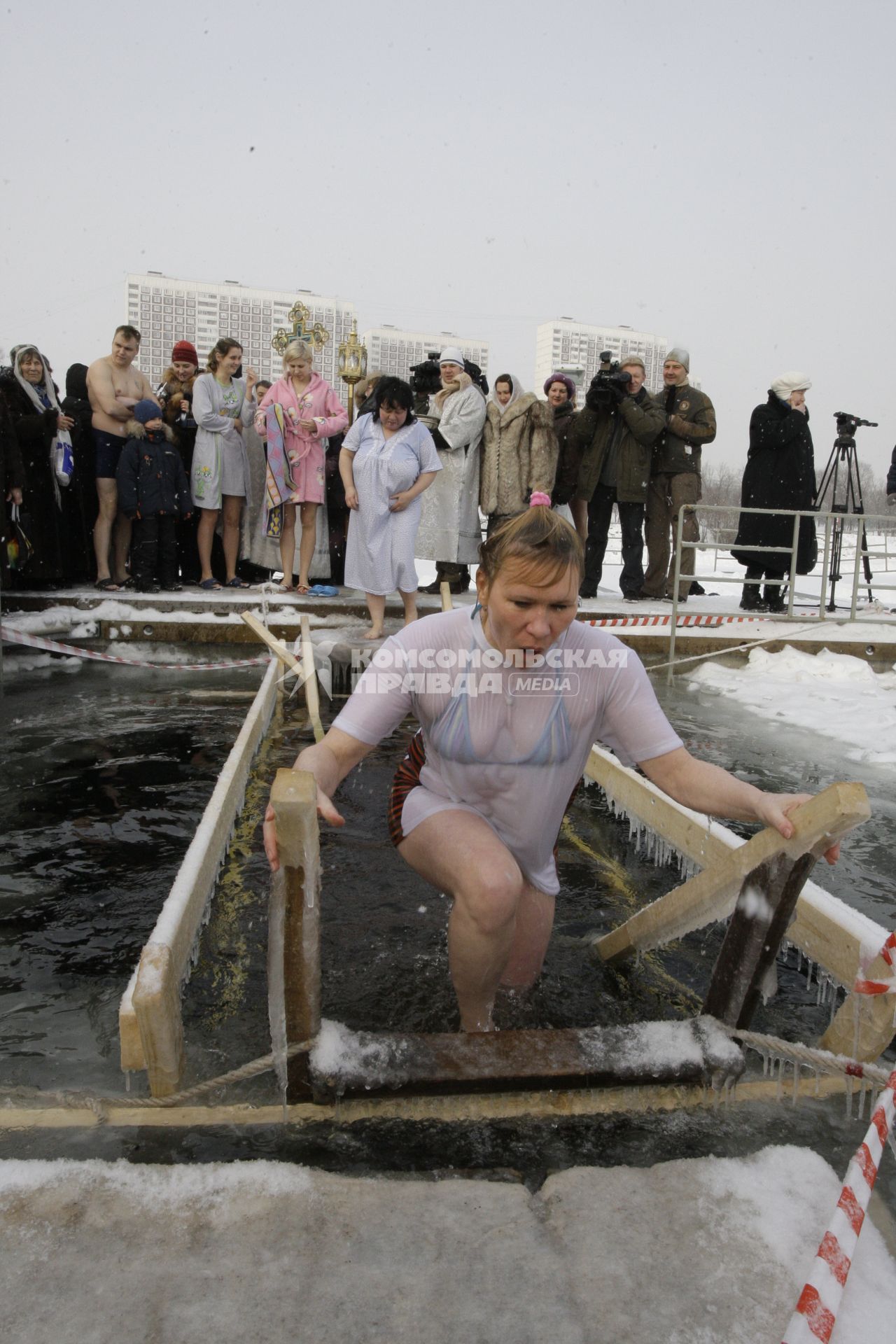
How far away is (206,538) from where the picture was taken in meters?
10.1

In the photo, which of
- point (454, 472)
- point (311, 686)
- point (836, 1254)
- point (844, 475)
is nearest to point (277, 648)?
point (311, 686)

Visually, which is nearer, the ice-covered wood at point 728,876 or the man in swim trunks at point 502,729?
the ice-covered wood at point 728,876

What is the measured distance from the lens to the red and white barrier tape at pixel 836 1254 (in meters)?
1.44

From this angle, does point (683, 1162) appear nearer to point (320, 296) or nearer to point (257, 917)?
point (257, 917)

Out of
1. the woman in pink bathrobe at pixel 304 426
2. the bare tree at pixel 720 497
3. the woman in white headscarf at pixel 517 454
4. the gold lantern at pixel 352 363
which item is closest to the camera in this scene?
the woman in pink bathrobe at pixel 304 426

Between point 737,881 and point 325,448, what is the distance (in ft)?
27.6

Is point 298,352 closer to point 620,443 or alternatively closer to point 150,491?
point 150,491

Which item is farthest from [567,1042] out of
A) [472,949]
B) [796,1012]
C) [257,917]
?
[257,917]

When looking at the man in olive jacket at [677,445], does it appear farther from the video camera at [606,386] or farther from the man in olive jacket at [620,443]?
the video camera at [606,386]

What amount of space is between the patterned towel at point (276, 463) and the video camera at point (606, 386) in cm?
309

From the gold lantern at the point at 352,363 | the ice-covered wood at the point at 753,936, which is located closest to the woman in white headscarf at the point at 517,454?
the gold lantern at the point at 352,363

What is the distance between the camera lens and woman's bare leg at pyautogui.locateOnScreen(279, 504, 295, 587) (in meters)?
9.85

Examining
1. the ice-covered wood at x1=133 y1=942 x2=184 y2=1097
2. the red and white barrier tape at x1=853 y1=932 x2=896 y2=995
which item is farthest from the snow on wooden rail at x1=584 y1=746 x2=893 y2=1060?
the ice-covered wood at x1=133 y1=942 x2=184 y2=1097

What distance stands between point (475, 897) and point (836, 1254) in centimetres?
107
